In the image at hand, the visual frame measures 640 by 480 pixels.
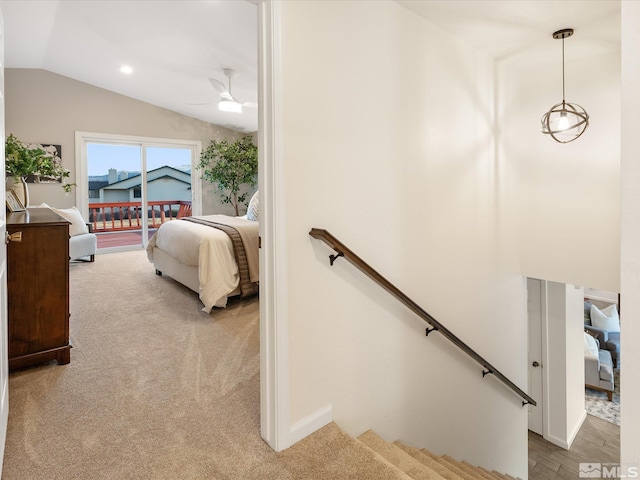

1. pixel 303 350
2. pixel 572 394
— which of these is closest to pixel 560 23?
pixel 303 350

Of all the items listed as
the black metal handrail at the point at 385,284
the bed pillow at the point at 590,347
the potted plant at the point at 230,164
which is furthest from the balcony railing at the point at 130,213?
the bed pillow at the point at 590,347

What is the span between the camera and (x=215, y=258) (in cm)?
345

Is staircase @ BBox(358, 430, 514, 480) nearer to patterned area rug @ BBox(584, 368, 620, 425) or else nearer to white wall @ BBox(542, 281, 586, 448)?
white wall @ BBox(542, 281, 586, 448)

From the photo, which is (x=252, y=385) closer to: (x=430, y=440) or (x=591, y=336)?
(x=430, y=440)

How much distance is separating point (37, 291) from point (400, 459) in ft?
7.13

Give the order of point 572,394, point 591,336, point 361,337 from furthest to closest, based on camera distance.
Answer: point 591,336 → point 572,394 → point 361,337

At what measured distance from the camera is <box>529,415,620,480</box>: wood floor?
4469mm

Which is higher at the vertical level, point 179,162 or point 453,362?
point 179,162

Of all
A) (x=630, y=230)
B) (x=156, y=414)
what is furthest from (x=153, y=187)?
(x=630, y=230)

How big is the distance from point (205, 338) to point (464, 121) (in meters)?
2.52

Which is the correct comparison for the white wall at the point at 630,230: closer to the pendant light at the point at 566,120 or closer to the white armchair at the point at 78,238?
the pendant light at the point at 566,120

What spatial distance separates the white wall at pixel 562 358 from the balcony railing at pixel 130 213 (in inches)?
233

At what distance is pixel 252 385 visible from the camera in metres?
2.25

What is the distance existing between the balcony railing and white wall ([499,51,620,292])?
5.51 metres
